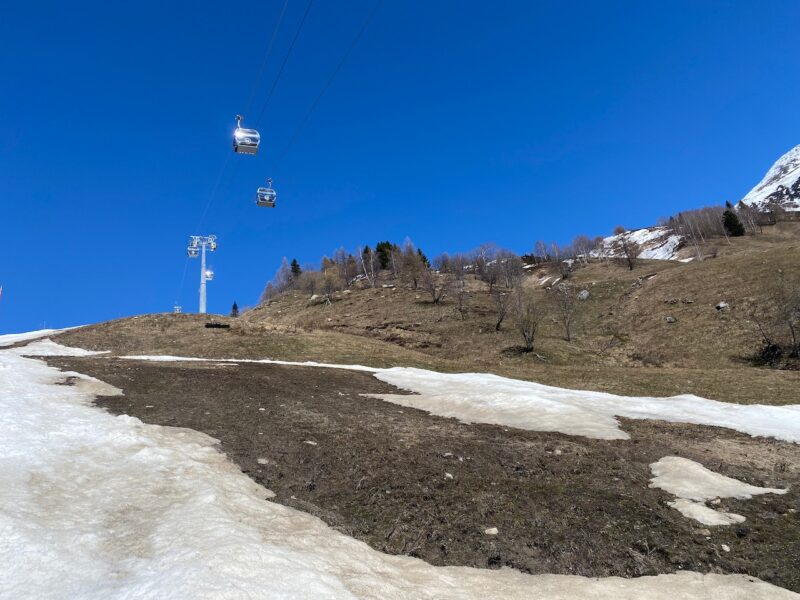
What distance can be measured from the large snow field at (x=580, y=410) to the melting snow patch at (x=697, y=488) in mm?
3129

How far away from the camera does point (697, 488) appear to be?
9.09 metres

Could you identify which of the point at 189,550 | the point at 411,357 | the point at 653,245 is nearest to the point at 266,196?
the point at 411,357

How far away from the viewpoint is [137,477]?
26.1 feet

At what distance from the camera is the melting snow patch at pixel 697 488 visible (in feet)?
25.8

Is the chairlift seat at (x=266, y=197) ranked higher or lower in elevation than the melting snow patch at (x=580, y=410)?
higher

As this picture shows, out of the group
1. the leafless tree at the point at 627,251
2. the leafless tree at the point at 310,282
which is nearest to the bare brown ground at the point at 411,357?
the leafless tree at the point at 627,251

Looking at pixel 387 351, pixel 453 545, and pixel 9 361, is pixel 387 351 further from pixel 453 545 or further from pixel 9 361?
pixel 453 545

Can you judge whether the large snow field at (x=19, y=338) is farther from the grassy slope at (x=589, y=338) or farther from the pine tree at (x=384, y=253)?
the pine tree at (x=384, y=253)

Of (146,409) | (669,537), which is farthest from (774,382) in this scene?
(146,409)

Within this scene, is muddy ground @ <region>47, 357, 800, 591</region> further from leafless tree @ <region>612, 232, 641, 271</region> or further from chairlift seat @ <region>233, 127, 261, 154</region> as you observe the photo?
leafless tree @ <region>612, 232, 641, 271</region>

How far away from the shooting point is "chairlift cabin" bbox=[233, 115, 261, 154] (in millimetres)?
22875

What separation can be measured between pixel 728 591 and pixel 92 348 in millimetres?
44677

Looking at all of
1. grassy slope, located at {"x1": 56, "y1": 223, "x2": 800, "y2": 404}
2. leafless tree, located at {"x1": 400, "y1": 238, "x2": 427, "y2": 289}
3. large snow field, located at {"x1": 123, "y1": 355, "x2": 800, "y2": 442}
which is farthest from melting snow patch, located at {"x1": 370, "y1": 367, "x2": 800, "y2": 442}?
leafless tree, located at {"x1": 400, "y1": 238, "x2": 427, "y2": 289}

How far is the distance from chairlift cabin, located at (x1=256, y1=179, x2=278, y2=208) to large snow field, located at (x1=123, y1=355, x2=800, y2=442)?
14.6m
